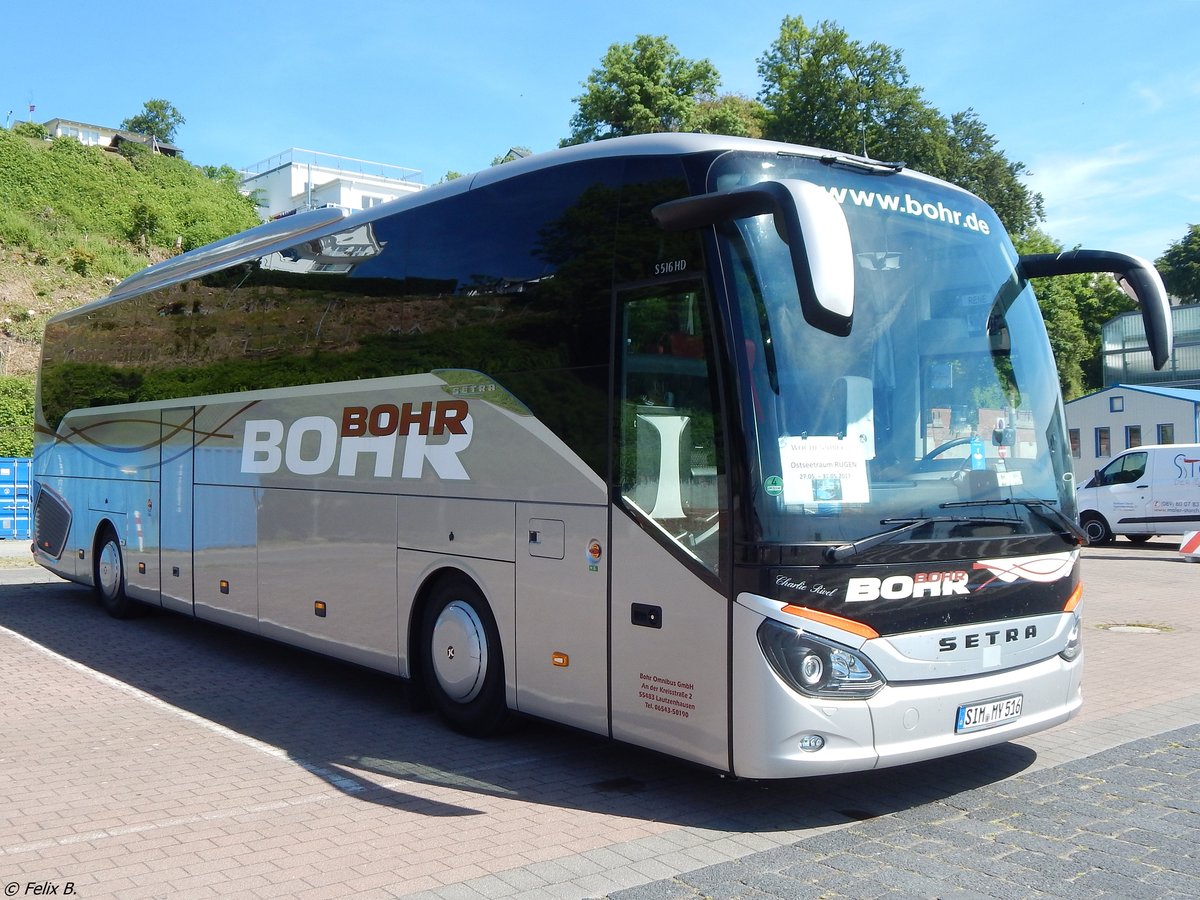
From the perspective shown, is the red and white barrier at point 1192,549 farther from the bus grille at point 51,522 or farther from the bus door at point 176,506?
the bus grille at point 51,522

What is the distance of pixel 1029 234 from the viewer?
7638 centimetres

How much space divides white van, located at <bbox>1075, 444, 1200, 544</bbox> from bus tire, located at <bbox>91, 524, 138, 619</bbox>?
66.5 feet

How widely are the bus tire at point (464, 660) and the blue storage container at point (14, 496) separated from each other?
64.7 ft

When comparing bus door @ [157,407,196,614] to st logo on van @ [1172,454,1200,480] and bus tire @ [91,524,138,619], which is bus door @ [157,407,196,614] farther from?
st logo on van @ [1172,454,1200,480]

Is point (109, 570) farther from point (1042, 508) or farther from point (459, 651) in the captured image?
point (1042, 508)

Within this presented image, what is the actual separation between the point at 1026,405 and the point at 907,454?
113 centimetres

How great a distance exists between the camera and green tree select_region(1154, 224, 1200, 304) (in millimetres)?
75625

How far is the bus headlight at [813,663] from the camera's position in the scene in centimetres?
520

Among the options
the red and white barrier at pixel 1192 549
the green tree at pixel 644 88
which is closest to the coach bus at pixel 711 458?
the red and white barrier at pixel 1192 549

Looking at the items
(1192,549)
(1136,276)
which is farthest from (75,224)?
(1136,276)

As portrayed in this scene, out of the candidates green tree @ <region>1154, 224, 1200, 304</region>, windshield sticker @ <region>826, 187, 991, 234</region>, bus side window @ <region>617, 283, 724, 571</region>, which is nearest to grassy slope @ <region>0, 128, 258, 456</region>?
bus side window @ <region>617, 283, 724, 571</region>

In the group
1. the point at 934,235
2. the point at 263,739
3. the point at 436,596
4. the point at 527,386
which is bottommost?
the point at 263,739

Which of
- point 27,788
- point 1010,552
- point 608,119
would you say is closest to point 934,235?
point 1010,552

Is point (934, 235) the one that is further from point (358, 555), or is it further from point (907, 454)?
point (358, 555)
